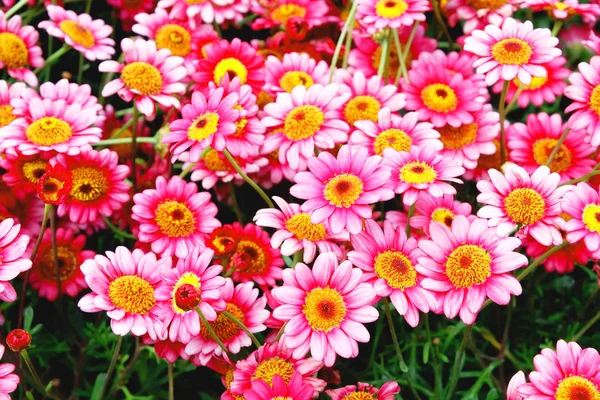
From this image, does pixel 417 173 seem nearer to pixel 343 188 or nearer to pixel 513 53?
pixel 343 188

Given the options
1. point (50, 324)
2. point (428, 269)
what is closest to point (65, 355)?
point (50, 324)

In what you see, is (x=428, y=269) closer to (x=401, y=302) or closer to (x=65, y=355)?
(x=401, y=302)

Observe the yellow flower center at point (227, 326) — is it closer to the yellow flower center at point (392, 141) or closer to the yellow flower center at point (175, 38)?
the yellow flower center at point (392, 141)

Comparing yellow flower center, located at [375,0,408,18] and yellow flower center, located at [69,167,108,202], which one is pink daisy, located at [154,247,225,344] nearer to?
yellow flower center, located at [69,167,108,202]

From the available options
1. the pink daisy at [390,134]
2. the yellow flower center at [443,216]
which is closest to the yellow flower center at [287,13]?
the pink daisy at [390,134]

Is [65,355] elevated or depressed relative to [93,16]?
depressed

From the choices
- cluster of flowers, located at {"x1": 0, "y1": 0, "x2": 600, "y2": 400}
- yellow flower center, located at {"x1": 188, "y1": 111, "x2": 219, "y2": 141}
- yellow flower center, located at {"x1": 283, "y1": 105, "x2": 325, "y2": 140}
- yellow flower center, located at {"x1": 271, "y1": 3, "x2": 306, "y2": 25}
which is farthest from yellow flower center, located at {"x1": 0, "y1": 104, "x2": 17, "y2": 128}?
yellow flower center, located at {"x1": 271, "y1": 3, "x2": 306, "y2": 25}
